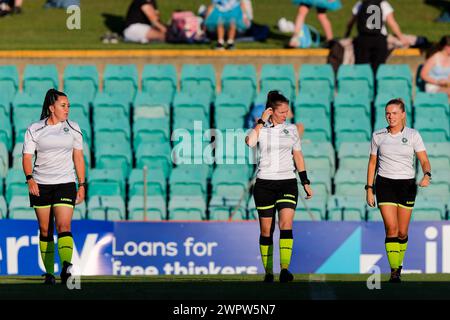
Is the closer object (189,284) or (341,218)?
(189,284)

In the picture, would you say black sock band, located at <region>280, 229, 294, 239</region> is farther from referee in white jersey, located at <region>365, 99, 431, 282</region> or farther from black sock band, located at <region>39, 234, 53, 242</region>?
black sock band, located at <region>39, 234, 53, 242</region>

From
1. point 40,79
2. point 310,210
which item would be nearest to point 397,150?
point 310,210

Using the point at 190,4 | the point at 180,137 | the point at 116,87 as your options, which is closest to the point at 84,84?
the point at 116,87

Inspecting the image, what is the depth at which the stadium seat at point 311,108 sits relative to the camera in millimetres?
20891

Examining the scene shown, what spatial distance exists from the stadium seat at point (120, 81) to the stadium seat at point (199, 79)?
0.72 meters

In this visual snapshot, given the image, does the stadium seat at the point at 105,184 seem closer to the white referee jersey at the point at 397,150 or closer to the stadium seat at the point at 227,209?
the stadium seat at the point at 227,209

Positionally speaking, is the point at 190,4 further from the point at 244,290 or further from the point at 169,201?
the point at 244,290

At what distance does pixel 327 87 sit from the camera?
2139cm

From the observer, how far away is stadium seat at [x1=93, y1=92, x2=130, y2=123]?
21062 mm

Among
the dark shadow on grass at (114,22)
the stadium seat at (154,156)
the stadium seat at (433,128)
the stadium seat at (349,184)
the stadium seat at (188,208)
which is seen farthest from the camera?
the dark shadow on grass at (114,22)

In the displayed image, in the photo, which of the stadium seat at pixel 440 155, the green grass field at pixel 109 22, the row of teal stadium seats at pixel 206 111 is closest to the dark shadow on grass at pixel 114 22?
the green grass field at pixel 109 22

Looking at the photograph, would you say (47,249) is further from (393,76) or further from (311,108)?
(393,76)

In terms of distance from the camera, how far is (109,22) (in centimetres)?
2545

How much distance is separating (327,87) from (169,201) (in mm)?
3266
